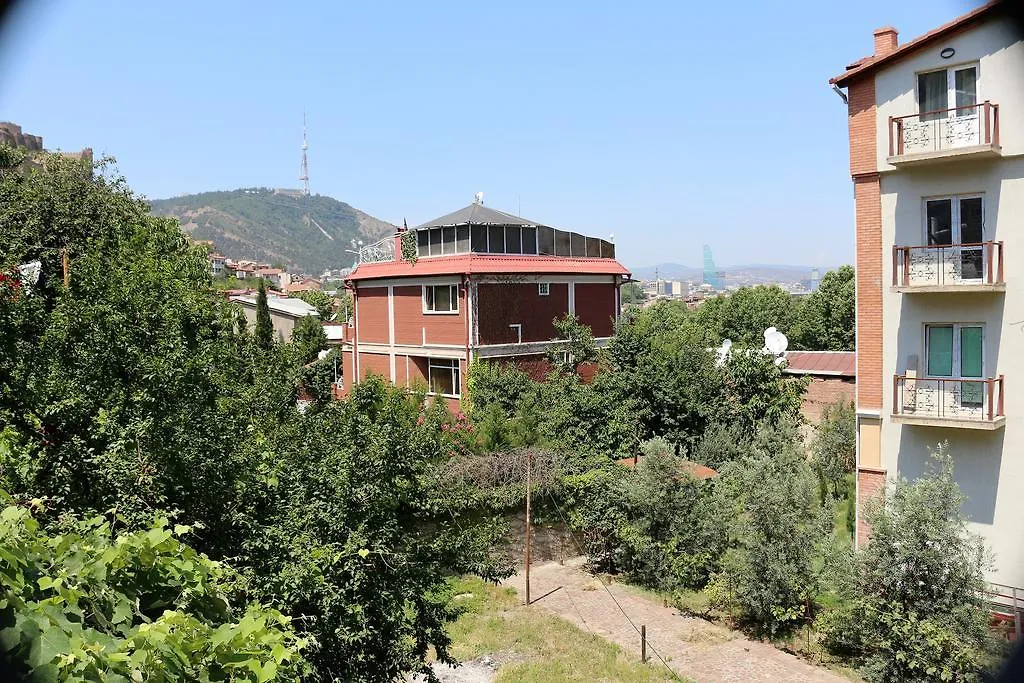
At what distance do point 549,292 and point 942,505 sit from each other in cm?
1278

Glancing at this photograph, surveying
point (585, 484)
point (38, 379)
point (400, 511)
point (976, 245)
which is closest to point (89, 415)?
point (38, 379)

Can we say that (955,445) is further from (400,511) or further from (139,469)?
(139,469)

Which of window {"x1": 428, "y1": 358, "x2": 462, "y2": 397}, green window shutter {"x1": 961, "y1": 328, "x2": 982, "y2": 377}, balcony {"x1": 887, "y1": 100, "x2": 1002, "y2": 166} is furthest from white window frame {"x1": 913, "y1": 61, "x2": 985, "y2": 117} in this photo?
window {"x1": 428, "y1": 358, "x2": 462, "y2": 397}

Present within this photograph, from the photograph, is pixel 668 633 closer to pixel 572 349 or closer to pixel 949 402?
pixel 949 402

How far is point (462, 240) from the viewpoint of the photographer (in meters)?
19.8

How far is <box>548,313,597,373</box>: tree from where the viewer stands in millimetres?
18562

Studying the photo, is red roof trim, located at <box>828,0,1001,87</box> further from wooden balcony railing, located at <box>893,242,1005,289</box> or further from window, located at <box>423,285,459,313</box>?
window, located at <box>423,285,459,313</box>

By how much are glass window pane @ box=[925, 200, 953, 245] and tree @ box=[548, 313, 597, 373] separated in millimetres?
8932

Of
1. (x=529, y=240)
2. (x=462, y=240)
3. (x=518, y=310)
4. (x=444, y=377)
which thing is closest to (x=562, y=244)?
(x=529, y=240)

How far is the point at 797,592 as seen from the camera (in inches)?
409

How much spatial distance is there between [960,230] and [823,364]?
44.0 feet

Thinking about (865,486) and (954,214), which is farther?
(865,486)

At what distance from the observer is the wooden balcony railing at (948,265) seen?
10.0m

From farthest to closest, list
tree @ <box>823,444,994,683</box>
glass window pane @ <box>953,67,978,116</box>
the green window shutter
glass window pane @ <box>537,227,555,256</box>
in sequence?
glass window pane @ <box>537,227,555,256</box> → the green window shutter → glass window pane @ <box>953,67,978,116</box> → tree @ <box>823,444,994,683</box>
